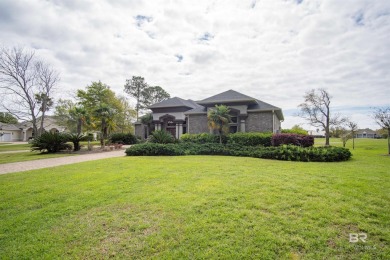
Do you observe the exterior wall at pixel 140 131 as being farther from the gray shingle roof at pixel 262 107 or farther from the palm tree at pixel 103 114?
the gray shingle roof at pixel 262 107

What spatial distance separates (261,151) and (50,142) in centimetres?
1690

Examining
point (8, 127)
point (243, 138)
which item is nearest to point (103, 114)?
point (243, 138)

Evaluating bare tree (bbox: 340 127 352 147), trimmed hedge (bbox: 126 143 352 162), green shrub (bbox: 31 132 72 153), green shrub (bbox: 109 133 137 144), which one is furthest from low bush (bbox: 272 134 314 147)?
green shrub (bbox: 109 133 137 144)

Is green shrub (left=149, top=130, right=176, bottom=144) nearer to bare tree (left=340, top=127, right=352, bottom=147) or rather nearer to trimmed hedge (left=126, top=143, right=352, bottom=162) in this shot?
trimmed hedge (left=126, top=143, right=352, bottom=162)

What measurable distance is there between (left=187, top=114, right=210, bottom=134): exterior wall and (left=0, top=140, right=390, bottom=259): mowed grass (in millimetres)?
14427

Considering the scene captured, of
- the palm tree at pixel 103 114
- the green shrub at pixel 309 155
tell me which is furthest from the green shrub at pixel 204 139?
the palm tree at pixel 103 114

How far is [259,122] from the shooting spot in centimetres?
1811

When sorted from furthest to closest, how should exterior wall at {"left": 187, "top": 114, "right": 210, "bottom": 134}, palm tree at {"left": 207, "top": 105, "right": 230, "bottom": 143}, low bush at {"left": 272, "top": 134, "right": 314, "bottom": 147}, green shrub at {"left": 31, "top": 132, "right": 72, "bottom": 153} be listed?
1. exterior wall at {"left": 187, "top": 114, "right": 210, "bottom": 134}
2. palm tree at {"left": 207, "top": 105, "right": 230, "bottom": 143}
3. green shrub at {"left": 31, "top": 132, "right": 72, "bottom": 153}
4. low bush at {"left": 272, "top": 134, "right": 314, "bottom": 147}

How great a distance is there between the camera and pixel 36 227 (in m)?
3.40

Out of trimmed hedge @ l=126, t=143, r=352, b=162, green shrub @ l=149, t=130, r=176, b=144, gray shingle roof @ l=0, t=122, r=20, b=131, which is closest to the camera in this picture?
trimmed hedge @ l=126, t=143, r=352, b=162

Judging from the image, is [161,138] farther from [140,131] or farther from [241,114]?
[140,131]

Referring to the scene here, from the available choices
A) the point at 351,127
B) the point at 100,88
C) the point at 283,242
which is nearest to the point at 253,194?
the point at 283,242

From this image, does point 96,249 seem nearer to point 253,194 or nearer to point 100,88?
point 253,194

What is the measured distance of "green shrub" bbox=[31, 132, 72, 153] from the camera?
52.0ft
